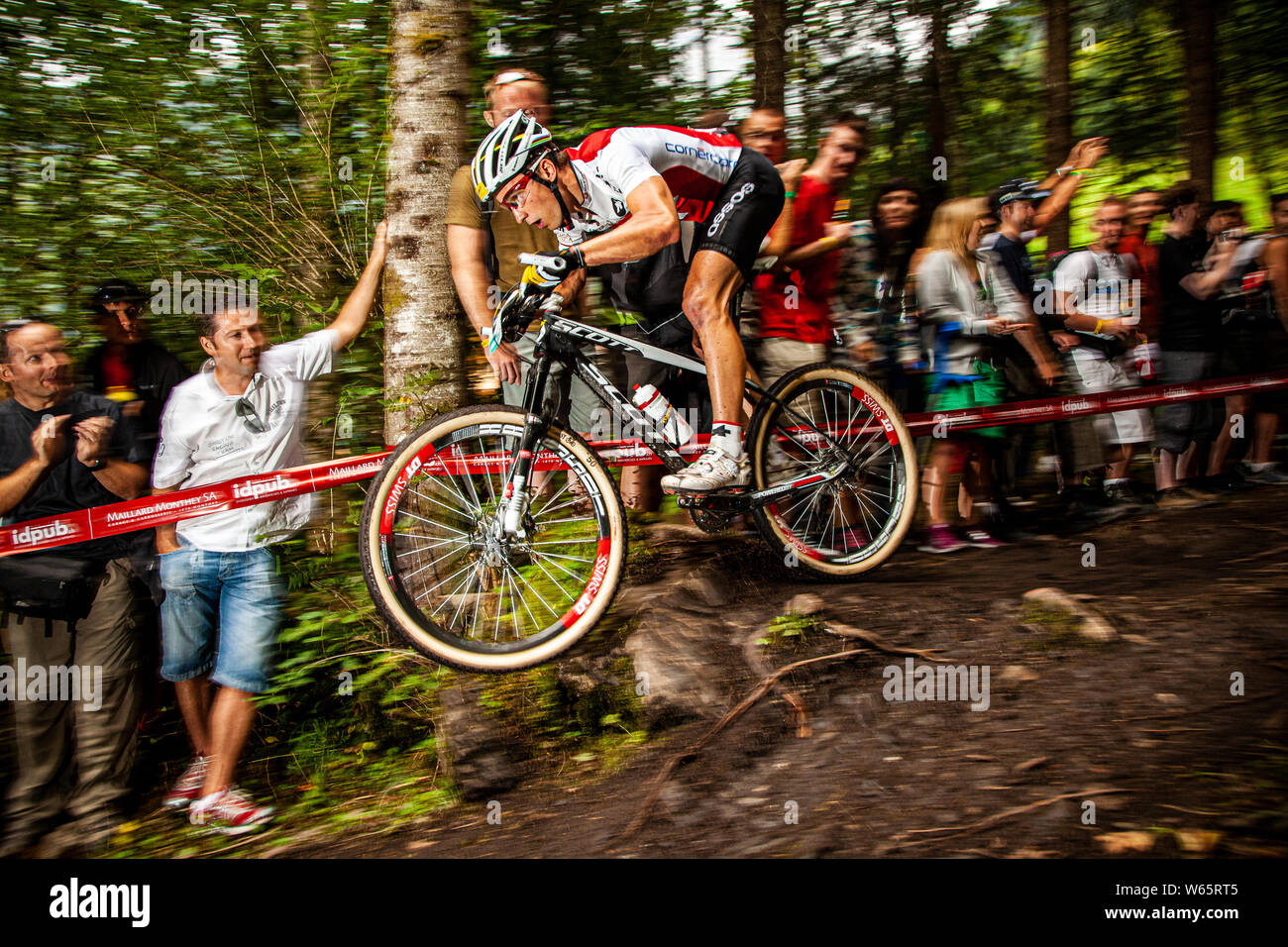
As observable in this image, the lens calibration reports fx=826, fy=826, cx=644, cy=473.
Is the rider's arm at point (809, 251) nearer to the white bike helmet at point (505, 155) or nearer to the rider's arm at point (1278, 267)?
the white bike helmet at point (505, 155)

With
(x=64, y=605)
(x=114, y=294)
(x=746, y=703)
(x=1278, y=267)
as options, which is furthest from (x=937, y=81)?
(x=64, y=605)

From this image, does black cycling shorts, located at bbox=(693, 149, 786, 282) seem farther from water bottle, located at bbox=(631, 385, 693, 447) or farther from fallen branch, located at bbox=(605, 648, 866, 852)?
fallen branch, located at bbox=(605, 648, 866, 852)

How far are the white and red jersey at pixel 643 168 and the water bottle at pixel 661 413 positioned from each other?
730mm

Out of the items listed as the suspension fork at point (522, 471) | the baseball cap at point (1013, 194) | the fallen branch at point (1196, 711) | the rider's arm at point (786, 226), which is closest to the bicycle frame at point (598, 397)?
the suspension fork at point (522, 471)

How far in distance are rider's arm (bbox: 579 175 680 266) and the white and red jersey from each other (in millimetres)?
75

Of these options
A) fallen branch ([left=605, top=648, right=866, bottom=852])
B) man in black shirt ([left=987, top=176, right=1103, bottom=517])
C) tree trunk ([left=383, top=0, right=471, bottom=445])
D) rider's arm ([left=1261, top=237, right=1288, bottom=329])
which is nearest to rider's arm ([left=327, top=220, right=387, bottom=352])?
tree trunk ([left=383, top=0, right=471, bottom=445])

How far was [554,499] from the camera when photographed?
3654mm

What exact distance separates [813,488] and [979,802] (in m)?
1.73

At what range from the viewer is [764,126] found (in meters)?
4.88

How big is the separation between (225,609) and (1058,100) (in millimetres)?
8808

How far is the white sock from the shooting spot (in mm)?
3678

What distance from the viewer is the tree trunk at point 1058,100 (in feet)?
26.7
